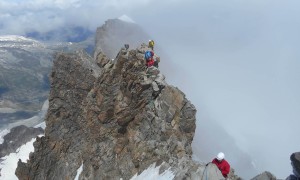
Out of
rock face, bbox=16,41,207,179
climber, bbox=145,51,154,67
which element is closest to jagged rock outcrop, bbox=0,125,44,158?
rock face, bbox=16,41,207,179

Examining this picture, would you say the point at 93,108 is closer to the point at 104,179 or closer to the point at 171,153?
the point at 104,179

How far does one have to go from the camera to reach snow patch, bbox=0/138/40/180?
122 m

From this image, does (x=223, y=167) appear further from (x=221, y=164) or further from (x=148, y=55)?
(x=148, y=55)

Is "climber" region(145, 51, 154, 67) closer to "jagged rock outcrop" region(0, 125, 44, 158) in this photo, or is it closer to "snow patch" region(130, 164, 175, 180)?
"snow patch" region(130, 164, 175, 180)

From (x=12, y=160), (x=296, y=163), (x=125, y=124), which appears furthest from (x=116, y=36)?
(x=296, y=163)

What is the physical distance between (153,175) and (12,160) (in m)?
99.1

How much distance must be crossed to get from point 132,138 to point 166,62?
12205cm

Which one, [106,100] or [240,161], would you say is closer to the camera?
[106,100]

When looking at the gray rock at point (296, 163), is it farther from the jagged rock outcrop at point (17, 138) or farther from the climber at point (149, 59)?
Answer: the jagged rock outcrop at point (17, 138)

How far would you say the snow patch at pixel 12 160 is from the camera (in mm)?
122231

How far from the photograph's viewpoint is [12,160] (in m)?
132

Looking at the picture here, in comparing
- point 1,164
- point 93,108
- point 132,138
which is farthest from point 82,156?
point 1,164

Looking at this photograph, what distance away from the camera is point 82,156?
57.3 m

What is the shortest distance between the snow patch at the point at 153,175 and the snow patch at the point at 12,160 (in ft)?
271
